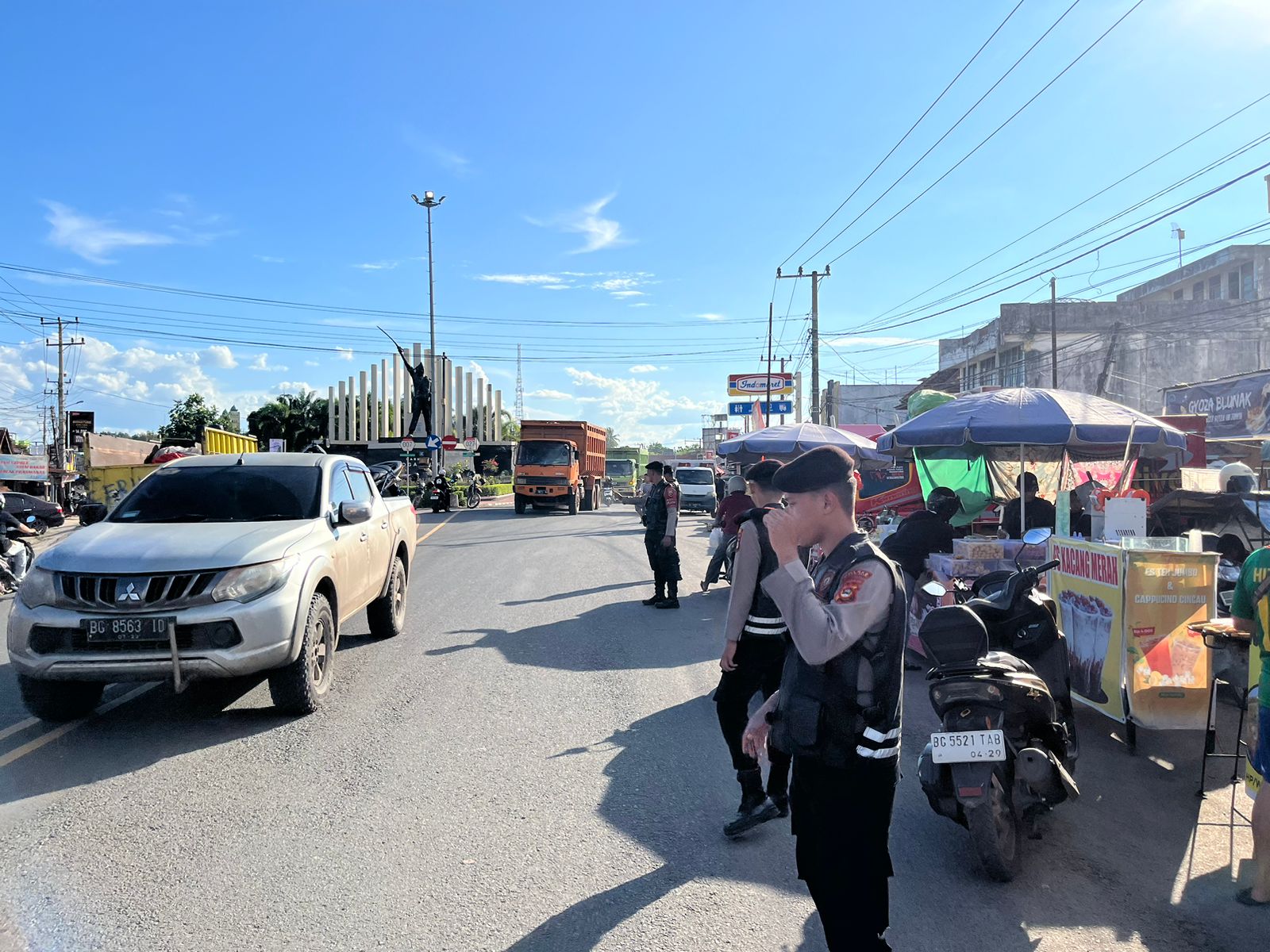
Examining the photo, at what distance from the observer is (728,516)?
9.69m

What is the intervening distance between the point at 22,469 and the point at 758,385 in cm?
4880

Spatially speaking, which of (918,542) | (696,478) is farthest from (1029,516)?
(696,478)

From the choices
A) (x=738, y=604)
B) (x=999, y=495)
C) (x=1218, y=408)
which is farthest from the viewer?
(x=1218, y=408)

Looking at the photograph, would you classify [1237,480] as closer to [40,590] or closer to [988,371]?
[40,590]

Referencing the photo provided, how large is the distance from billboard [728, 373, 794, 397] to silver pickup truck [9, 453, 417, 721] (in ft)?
187

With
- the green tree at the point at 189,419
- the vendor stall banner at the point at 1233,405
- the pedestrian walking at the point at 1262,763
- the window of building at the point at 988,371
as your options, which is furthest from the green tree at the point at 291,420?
the pedestrian walking at the point at 1262,763

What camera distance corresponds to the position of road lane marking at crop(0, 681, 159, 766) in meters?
4.97

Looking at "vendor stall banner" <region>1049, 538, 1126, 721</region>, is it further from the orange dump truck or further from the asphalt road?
the orange dump truck

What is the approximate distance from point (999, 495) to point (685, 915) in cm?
1119

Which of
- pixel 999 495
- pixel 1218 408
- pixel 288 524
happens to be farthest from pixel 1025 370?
pixel 288 524

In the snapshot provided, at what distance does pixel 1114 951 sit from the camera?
3.13 m

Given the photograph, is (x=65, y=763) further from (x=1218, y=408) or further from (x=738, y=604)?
(x=1218, y=408)

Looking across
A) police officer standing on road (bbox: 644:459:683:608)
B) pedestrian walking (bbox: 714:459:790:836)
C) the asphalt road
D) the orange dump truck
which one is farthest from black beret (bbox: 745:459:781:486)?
the orange dump truck

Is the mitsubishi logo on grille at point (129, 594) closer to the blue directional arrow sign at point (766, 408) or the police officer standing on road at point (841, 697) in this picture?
the police officer standing on road at point (841, 697)
